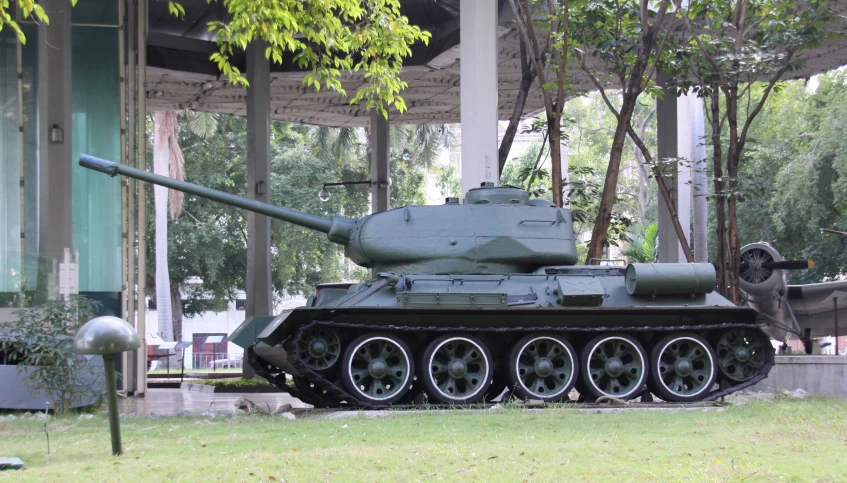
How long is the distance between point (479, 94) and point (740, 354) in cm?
573

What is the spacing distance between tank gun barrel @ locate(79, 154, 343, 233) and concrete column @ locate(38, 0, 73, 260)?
1513 millimetres

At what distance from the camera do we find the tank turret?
1244cm

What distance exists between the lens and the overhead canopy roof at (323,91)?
22.2 meters

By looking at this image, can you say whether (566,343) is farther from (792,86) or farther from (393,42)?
(792,86)

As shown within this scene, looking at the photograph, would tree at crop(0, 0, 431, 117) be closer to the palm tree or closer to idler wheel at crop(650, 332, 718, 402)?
idler wheel at crop(650, 332, 718, 402)

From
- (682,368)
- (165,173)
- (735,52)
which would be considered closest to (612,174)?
(735,52)

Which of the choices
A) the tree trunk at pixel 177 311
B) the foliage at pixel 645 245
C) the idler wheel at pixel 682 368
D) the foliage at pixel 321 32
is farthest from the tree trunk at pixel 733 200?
the tree trunk at pixel 177 311

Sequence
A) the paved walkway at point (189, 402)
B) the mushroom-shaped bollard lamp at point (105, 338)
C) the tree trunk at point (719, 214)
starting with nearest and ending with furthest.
Result: the mushroom-shaped bollard lamp at point (105, 338) < the paved walkway at point (189, 402) < the tree trunk at point (719, 214)

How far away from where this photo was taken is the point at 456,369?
11984mm

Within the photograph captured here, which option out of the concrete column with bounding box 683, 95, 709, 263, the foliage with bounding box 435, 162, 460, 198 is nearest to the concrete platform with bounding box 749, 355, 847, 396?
the concrete column with bounding box 683, 95, 709, 263

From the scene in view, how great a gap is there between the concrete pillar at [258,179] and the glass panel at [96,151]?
5.43 m

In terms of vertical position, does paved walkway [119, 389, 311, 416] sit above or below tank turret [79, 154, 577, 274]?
below

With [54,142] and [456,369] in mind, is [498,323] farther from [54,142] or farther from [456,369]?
[54,142]

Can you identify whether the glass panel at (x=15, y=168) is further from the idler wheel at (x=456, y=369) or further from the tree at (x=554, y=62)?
the tree at (x=554, y=62)
